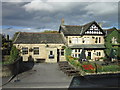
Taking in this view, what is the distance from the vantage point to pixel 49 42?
30.2m

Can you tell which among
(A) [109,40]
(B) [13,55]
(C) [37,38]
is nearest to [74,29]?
(A) [109,40]

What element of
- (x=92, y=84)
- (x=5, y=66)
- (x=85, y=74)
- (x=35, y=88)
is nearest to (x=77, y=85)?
(x=92, y=84)

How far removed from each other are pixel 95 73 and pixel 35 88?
28.7 feet

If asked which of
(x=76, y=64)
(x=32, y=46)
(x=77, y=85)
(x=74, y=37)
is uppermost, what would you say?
(x=74, y=37)

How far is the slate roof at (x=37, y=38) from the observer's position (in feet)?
96.4

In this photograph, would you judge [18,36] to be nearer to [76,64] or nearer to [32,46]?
[32,46]

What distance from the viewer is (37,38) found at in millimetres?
30969

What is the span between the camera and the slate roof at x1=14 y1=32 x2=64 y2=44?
1156 inches

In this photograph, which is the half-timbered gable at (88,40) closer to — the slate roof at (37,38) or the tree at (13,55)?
the slate roof at (37,38)

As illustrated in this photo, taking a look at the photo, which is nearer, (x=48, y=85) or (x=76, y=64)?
(x=48, y=85)

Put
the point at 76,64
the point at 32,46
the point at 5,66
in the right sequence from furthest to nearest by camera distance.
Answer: the point at 32,46 < the point at 76,64 < the point at 5,66

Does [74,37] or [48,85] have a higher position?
[74,37]

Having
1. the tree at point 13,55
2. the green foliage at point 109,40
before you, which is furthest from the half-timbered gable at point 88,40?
the tree at point 13,55

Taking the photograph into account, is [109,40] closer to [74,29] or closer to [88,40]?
[88,40]
